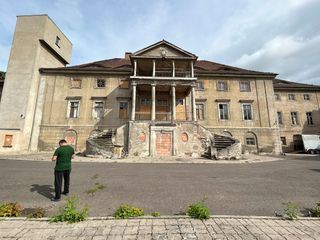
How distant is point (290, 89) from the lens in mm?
29453

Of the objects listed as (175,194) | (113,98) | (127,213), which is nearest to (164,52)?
(113,98)

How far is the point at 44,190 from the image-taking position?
6.24 meters

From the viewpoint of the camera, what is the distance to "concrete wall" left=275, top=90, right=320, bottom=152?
28297mm

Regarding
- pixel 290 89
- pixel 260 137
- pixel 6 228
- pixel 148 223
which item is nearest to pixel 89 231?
pixel 148 223

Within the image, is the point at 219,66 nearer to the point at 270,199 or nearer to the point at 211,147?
the point at 211,147

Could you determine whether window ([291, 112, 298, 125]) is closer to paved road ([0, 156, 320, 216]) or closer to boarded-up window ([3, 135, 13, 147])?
paved road ([0, 156, 320, 216])

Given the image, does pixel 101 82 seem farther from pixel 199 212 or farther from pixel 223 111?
pixel 199 212

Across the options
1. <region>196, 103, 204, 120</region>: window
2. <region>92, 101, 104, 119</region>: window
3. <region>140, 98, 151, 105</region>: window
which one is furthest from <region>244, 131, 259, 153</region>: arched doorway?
<region>92, 101, 104, 119</region>: window

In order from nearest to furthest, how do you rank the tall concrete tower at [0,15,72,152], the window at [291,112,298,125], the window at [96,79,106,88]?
the tall concrete tower at [0,15,72,152], the window at [96,79,106,88], the window at [291,112,298,125]

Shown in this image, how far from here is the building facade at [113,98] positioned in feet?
72.3

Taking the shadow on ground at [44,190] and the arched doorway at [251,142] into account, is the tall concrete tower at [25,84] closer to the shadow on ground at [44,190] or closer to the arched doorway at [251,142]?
the shadow on ground at [44,190]

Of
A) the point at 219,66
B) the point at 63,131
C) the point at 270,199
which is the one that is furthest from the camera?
the point at 219,66

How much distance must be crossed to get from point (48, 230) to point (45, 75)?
2596cm

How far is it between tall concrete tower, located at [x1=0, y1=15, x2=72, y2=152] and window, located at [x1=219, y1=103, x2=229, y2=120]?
76.0ft
